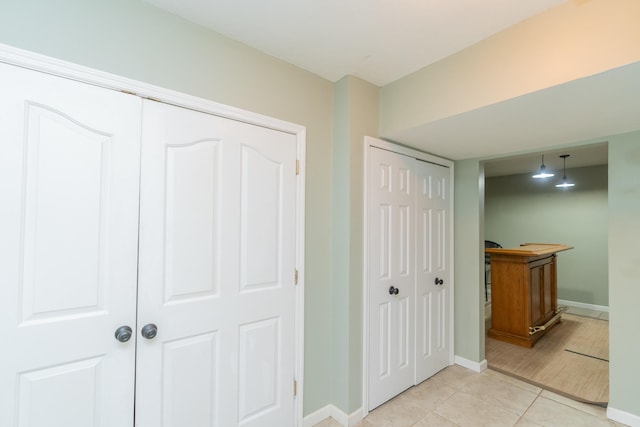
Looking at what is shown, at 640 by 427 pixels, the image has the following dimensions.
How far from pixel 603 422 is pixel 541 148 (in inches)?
82.0

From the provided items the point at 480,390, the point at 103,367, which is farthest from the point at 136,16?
the point at 480,390

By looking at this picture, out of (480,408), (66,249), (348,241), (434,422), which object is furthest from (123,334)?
(480,408)

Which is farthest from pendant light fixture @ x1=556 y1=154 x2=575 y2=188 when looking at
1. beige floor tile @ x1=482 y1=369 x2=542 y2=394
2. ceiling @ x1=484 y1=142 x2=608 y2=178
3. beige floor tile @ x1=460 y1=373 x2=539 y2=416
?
beige floor tile @ x1=460 y1=373 x2=539 y2=416

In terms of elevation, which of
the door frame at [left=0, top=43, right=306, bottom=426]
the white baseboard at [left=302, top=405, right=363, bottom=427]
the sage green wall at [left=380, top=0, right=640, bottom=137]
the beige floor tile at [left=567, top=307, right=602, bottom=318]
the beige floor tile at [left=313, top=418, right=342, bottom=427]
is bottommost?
the beige floor tile at [left=567, top=307, right=602, bottom=318]

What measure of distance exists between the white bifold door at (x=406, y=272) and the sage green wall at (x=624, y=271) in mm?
1166

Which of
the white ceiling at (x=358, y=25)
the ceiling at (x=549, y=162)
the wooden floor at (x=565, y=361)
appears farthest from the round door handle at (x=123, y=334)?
the ceiling at (x=549, y=162)

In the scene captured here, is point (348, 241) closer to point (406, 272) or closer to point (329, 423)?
point (406, 272)

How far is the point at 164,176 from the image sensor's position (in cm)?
143

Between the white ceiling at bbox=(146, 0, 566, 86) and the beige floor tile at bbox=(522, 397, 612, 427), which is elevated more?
the white ceiling at bbox=(146, 0, 566, 86)

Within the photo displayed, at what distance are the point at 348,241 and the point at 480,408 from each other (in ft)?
5.47

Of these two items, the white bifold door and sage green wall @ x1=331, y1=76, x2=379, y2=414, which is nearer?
sage green wall @ x1=331, y1=76, x2=379, y2=414

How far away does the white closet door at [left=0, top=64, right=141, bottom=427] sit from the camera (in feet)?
3.65

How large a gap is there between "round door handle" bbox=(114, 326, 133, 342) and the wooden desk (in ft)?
12.6

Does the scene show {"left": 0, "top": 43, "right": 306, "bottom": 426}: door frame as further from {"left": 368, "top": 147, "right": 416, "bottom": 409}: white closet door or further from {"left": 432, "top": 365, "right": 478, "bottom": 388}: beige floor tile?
{"left": 432, "top": 365, "right": 478, "bottom": 388}: beige floor tile
